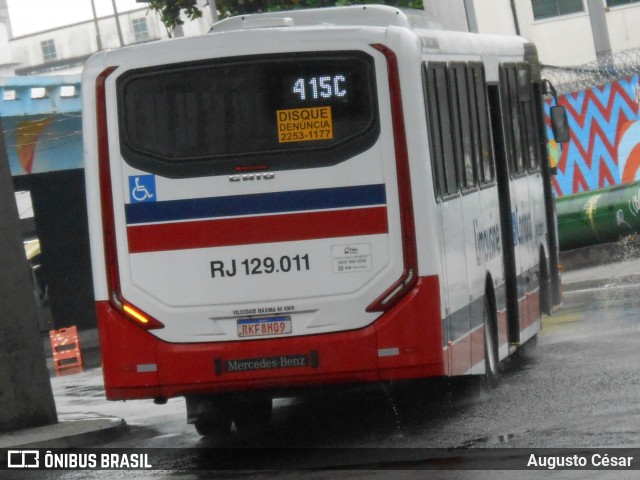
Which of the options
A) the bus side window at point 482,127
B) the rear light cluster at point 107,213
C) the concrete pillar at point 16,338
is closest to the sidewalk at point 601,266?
the bus side window at point 482,127

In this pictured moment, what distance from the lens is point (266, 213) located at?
10.0 m

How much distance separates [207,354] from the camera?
10.1 meters

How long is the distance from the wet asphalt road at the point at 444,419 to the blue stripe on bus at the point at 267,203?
1450 mm

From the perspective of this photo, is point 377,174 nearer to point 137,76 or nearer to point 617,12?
point 137,76

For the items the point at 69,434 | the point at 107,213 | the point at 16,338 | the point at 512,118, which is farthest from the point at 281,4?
the point at 107,213

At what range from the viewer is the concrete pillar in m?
12.8

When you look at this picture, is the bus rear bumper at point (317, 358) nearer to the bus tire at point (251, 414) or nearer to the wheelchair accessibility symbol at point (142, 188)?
the wheelchair accessibility symbol at point (142, 188)

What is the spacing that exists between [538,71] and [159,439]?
6505 mm

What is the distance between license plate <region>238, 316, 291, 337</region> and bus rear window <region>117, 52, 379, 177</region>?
97 cm

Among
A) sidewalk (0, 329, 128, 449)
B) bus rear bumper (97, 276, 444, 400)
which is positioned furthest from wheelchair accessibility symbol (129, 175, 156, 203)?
sidewalk (0, 329, 128, 449)

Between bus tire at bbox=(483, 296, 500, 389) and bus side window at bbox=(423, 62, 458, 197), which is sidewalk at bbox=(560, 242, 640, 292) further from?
bus side window at bbox=(423, 62, 458, 197)

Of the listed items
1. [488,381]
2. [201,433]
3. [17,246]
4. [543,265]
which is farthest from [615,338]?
[17,246]

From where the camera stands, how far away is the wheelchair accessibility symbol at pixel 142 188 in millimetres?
10172

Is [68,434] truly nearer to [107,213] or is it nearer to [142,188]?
[107,213]
